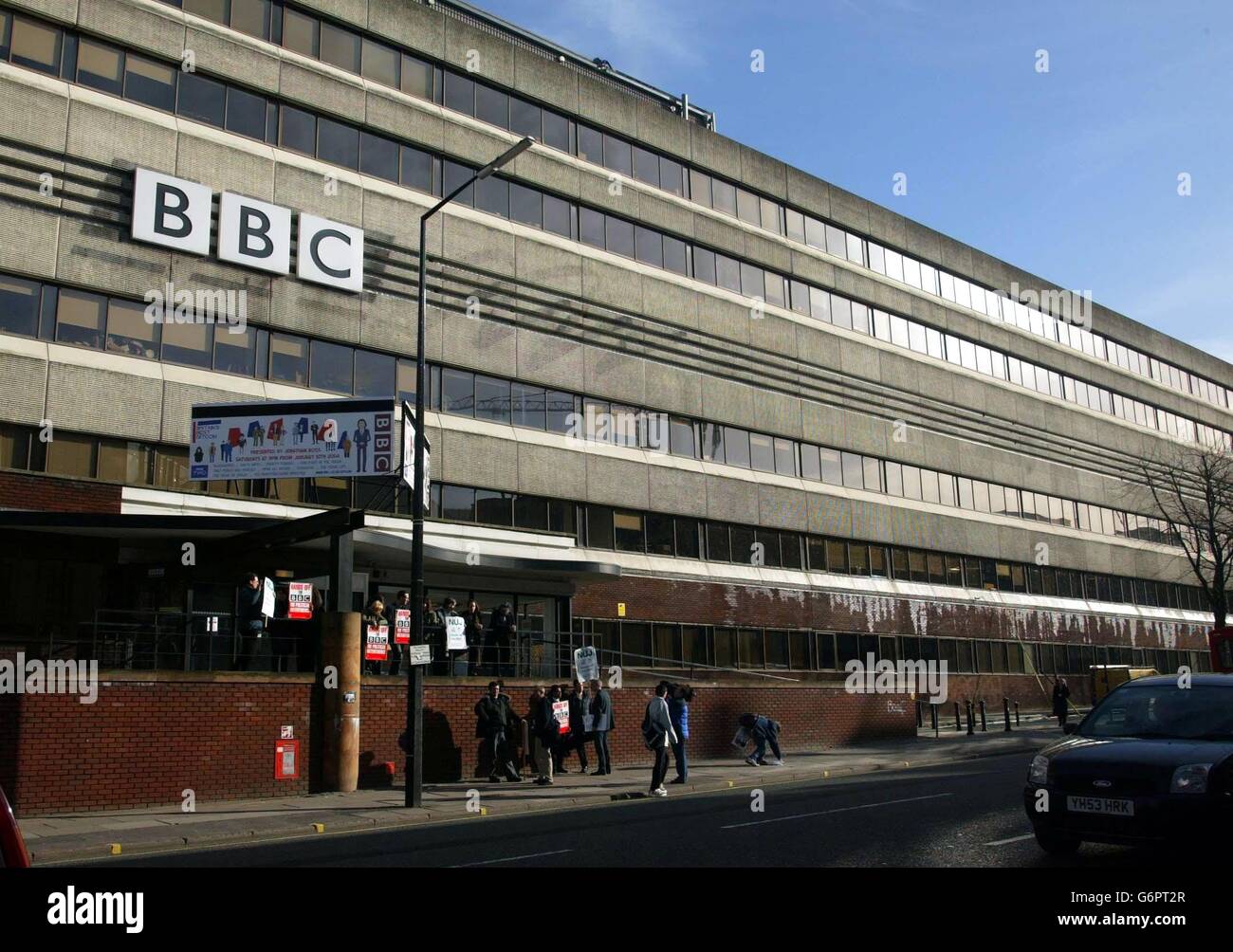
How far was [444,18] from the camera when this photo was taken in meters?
30.3

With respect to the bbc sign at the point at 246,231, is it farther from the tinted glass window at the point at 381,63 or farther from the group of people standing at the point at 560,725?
the group of people standing at the point at 560,725

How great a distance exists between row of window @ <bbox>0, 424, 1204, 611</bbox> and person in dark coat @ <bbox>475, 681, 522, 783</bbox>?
4.52 m

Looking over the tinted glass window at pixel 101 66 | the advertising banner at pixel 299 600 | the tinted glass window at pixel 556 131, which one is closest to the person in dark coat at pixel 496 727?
the advertising banner at pixel 299 600

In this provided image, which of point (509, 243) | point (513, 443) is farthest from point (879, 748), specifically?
point (509, 243)

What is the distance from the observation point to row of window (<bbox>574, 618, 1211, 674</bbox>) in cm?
3023

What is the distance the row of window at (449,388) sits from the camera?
22.2 metres

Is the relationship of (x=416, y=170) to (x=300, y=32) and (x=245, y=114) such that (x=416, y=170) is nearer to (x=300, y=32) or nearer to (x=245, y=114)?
(x=300, y=32)

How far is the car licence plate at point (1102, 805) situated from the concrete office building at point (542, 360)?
14.5m

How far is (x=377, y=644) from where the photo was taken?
21.0 m

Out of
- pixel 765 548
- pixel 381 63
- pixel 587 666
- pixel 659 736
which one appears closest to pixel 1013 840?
pixel 659 736

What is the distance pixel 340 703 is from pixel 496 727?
3.17 m
